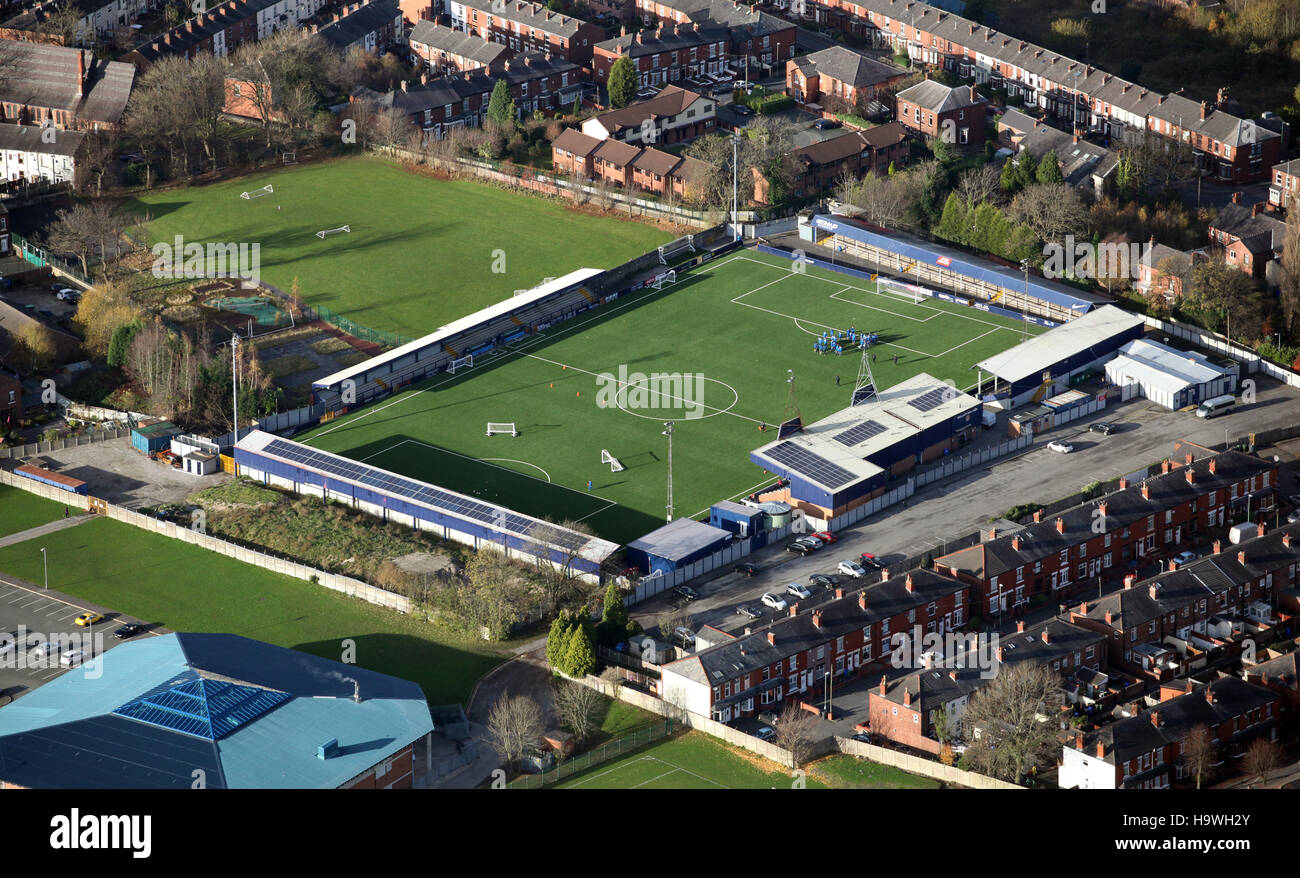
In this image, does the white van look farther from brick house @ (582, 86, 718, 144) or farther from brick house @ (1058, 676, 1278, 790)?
brick house @ (582, 86, 718, 144)

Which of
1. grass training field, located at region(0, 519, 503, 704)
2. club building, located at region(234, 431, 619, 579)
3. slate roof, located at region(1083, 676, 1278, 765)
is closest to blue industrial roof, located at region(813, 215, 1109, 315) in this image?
club building, located at region(234, 431, 619, 579)

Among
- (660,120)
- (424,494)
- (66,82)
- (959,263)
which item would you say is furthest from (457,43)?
(424,494)

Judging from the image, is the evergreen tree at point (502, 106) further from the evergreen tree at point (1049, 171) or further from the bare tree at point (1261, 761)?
the bare tree at point (1261, 761)

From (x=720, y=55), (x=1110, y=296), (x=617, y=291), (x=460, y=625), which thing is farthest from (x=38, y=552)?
(x=720, y=55)

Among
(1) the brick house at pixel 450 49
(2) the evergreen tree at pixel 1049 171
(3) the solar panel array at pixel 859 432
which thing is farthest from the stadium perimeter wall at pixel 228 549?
(1) the brick house at pixel 450 49

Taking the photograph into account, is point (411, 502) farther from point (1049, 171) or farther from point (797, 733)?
point (1049, 171)

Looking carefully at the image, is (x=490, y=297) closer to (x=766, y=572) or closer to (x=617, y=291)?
(x=617, y=291)
